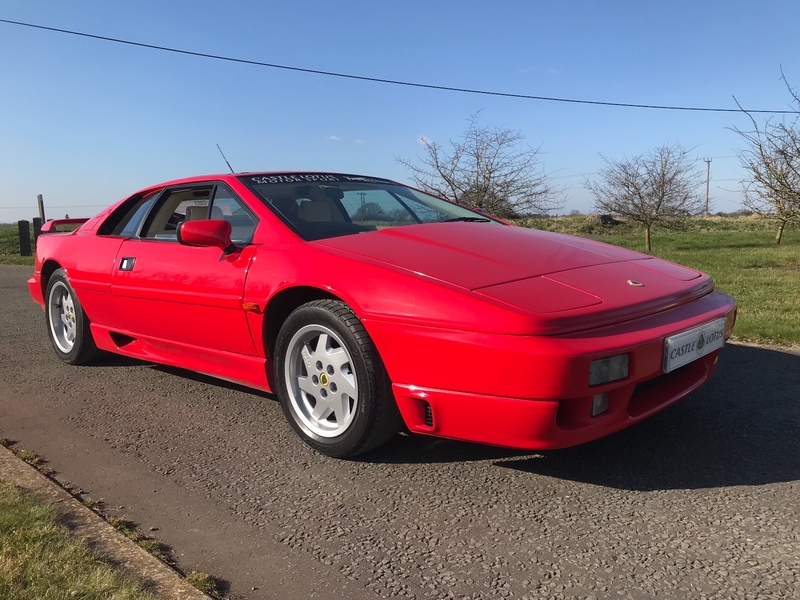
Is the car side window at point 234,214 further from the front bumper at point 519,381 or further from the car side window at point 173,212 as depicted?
the front bumper at point 519,381

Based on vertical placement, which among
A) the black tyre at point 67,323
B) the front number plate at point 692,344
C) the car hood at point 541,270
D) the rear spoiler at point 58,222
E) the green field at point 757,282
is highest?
the rear spoiler at point 58,222

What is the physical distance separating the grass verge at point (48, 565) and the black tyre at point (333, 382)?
108 centimetres

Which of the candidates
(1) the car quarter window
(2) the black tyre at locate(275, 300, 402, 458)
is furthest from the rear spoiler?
(2) the black tyre at locate(275, 300, 402, 458)

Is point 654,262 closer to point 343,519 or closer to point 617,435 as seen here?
point 617,435

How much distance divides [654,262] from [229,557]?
2410 mm

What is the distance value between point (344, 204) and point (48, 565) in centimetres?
231

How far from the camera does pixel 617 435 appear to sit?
10.2 ft

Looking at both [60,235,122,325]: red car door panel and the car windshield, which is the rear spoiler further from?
the car windshield

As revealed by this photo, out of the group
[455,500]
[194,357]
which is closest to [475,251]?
[455,500]

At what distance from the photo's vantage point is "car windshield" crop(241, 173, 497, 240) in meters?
3.43

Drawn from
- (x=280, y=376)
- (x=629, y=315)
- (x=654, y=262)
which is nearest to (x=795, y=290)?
(x=654, y=262)

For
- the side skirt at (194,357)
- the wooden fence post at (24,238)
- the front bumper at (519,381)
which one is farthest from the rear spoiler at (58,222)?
the wooden fence post at (24,238)

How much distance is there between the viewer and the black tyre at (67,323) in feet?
15.5

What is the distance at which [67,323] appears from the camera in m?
4.96
